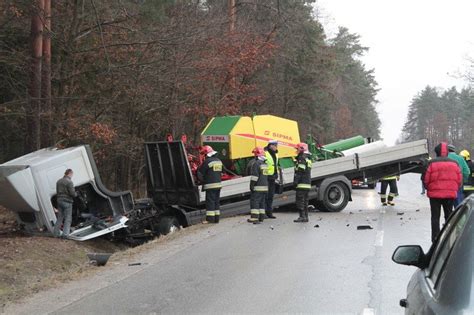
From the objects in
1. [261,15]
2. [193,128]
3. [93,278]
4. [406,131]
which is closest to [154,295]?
[93,278]

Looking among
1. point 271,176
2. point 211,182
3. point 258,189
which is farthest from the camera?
point 271,176

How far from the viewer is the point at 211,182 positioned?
13.4 m

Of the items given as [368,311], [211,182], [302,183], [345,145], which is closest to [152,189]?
[211,182]

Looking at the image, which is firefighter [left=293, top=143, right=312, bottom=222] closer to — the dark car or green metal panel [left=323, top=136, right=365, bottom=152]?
green metal panel [left=323, top=136, right=365, bottom=152]

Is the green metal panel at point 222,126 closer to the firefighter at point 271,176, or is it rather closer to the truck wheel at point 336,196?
the firefighter at point 271,176

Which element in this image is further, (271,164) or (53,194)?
(271,164)

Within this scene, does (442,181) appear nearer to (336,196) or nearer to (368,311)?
(368,311)

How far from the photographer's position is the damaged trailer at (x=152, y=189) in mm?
11836

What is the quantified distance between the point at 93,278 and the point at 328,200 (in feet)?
30.5

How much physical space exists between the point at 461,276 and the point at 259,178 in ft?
37.0

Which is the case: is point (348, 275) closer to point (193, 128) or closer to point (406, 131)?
point (193, 128)

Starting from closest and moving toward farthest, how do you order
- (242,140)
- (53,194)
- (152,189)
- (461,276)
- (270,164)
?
(461,276) < (53,194) < (270,164) < (152,189) < (242,140)

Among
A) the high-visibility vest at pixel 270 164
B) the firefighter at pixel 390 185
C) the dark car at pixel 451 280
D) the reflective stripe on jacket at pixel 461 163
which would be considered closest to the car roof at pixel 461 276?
the dark car at pixel 451 280

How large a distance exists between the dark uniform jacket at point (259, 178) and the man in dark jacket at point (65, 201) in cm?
423
